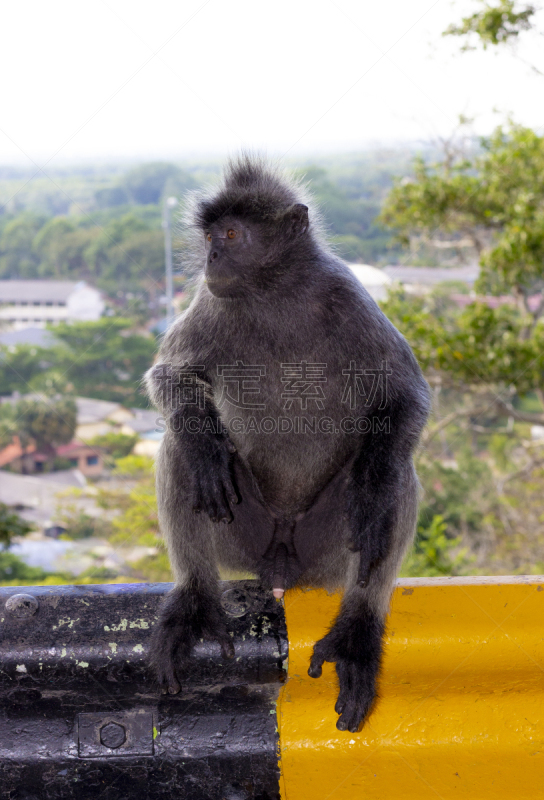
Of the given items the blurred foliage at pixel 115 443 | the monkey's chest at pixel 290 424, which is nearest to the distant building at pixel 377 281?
→ the monkey's chest at pixel 290 424

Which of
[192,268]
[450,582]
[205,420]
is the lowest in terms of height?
[450,582]

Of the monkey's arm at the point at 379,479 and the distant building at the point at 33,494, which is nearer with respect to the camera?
the monkey's arm at the point at 379,479

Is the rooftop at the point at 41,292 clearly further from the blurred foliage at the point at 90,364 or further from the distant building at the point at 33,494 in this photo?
the distant building at the point at 33,494

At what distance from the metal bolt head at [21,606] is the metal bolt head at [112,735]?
359 millimetres

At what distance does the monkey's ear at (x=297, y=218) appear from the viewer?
260cm

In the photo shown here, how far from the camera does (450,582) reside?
2.30 m

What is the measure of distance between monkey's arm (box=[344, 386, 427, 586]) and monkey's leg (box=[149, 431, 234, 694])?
18.0 inches

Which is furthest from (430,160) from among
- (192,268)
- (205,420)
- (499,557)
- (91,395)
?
(91,395)

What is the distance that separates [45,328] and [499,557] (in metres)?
12.8

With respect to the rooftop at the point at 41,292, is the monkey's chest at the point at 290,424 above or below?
above

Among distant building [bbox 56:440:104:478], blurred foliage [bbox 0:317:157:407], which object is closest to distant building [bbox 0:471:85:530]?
distant building [bbox 56:440:104:478]

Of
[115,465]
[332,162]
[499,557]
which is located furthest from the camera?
[115,465]

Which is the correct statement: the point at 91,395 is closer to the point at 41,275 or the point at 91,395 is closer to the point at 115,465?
the point at 115,465

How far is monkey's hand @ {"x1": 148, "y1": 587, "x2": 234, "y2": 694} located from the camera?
1987 mm
